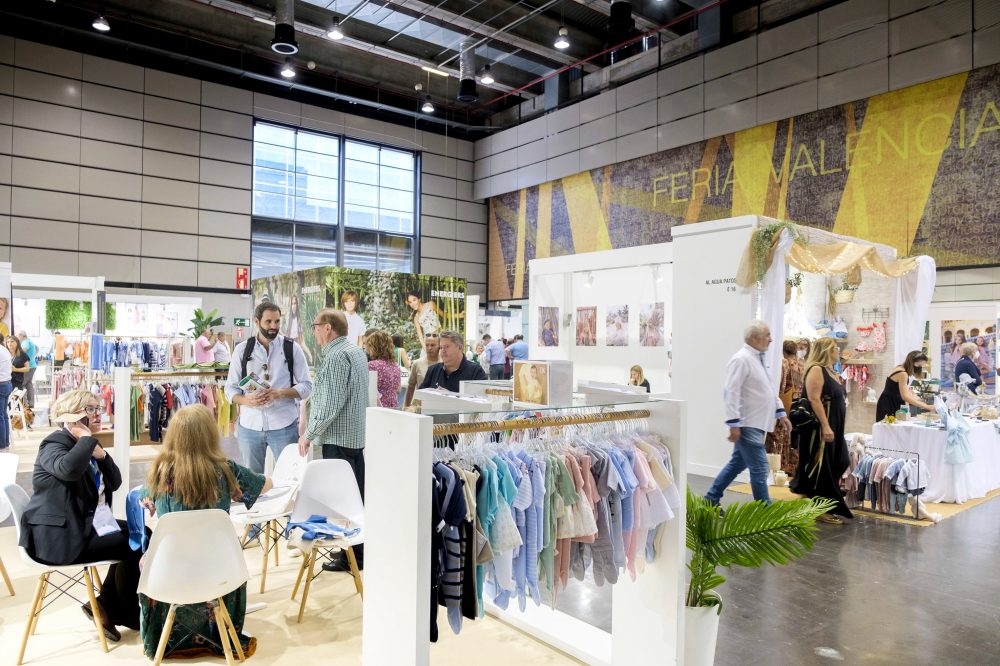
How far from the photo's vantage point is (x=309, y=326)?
8188mm

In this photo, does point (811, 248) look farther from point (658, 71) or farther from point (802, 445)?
point (658, 71)

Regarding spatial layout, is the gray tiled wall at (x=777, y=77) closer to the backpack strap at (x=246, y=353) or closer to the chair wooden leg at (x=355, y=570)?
the backpack strap at (x=246, y=353)

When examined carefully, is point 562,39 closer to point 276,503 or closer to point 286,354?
point 286,354

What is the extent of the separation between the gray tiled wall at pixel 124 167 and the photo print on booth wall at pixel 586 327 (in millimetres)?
7204

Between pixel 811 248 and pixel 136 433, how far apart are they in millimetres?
7132

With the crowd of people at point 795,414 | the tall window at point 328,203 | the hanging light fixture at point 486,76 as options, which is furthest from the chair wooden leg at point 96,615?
the hanging light fixture at point 486,76

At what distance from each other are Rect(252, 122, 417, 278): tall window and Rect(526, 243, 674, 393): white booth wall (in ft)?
19.3

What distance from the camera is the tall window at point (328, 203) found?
537 inches

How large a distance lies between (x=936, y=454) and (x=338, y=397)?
206 inches

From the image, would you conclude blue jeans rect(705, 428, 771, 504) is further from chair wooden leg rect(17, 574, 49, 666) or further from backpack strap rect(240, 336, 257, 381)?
chair wooden leg rect(17, 574, 49, 666)

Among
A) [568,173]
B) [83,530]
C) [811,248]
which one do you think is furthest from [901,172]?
[83,530]

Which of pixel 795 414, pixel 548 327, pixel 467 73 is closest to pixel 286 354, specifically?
pixel 795 414

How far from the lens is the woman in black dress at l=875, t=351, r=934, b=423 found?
6148 millimetres

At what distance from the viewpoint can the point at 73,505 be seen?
9.73 ft
